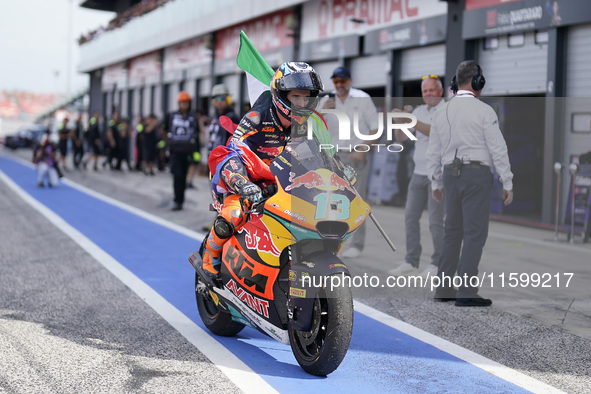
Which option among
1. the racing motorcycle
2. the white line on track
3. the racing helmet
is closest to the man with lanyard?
the white line on track

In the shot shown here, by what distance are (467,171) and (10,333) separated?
3614mm

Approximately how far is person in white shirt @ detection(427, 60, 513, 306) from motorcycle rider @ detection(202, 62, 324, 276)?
2.01m

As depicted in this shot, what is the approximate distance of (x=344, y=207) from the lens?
424 cm

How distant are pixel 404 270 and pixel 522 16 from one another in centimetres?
731

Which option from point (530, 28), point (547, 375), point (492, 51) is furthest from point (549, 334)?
point (492, 51)

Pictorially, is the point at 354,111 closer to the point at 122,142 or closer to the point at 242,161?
the point at 242,161

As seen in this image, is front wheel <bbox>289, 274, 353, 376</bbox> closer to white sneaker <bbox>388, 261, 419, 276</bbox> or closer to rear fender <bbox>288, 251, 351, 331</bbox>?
rear fender <bbox>288, 251, 351, 331</bbox>

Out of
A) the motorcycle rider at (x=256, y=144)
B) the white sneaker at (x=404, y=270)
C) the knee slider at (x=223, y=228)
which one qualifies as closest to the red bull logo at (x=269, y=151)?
the motorcycle rider at (x=256, y=144)

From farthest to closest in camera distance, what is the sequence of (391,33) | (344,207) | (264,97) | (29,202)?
(391,33) < (29,202) < (264,97) < (344,207)

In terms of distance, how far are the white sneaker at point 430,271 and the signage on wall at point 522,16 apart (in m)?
6.26

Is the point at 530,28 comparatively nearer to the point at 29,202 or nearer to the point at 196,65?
the point at 29,202

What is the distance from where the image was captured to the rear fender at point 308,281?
432 centimetres

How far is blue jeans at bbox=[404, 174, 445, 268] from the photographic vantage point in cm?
782

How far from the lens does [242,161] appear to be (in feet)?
16.2
